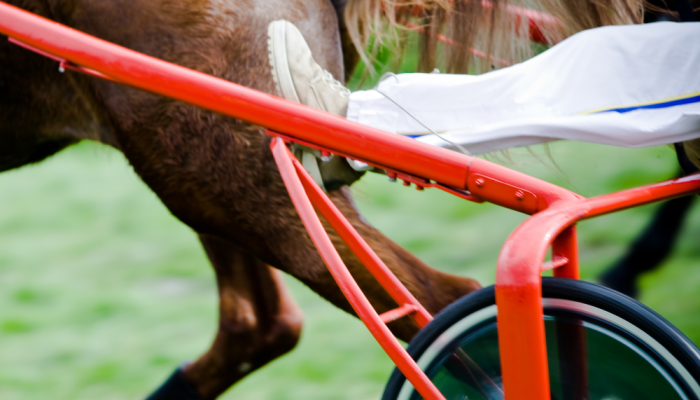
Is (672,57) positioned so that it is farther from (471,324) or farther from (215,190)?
(215,190)

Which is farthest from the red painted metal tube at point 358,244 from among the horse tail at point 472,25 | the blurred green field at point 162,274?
the horse tail at point 472,25

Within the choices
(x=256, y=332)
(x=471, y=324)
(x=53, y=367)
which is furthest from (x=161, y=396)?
(x=471, y=324)

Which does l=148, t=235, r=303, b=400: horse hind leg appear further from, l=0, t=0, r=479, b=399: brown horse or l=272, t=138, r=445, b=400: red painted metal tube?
l=272, t=138, r=445, b=400: red painted metal tube

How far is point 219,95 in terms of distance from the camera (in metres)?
0.79

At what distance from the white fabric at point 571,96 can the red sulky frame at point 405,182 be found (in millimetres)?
91

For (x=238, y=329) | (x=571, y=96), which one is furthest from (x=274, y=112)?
(x=238, y=329)

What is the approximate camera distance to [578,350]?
2.24 feet

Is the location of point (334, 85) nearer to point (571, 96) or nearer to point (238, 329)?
point (571, 96)

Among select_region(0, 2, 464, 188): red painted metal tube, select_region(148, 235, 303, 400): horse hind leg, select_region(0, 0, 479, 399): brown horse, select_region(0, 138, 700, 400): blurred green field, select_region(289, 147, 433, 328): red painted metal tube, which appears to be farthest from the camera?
select_region(0, 138, 700, 400): blurred green field

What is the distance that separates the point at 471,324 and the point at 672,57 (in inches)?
17.1

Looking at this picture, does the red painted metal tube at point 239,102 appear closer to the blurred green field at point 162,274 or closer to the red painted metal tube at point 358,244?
the red painted metal tube at point 358,244

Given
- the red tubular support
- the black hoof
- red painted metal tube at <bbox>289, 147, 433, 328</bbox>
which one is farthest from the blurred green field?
the red tubular support

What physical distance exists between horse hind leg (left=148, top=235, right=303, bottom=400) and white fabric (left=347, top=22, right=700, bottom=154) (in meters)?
0.71

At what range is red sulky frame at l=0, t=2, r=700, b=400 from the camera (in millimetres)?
613
